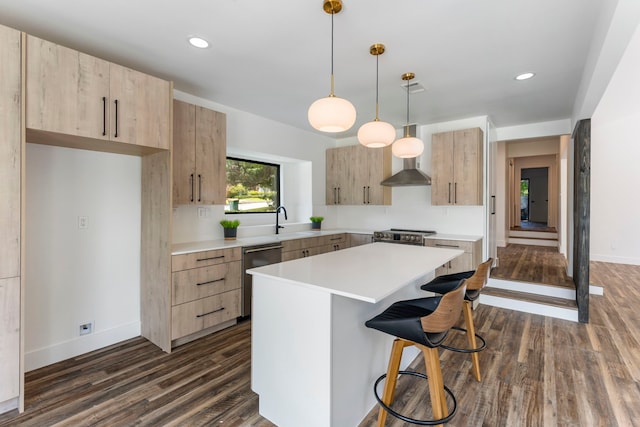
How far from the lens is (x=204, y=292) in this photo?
301cm

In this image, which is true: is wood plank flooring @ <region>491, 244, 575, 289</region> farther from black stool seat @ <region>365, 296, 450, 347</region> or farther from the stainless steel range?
black stool seat @ <region>365, 296, 450, 347</region>

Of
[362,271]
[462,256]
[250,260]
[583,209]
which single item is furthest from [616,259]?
[250,260]

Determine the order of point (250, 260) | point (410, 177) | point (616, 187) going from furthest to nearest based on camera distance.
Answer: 1. point (616, 187)
2. point (410, 177)
3. point (250, 260)

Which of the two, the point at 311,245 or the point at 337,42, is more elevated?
the point at 337,42

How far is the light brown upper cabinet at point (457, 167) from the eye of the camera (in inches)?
159

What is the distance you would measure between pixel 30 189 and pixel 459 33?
3.51m

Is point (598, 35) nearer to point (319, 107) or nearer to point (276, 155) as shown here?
point (319, 107)

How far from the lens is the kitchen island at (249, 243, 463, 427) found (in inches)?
63.9

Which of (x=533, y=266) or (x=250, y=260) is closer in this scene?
(x=250, y=260)

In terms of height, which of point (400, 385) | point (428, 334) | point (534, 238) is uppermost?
point (428, 334)

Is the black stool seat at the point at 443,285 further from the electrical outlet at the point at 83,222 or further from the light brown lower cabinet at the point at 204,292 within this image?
the electrical outlet at the point at 83,222

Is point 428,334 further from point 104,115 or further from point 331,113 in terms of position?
point 104,115

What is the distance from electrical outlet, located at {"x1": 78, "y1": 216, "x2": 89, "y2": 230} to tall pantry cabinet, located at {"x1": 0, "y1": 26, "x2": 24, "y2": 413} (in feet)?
2.67

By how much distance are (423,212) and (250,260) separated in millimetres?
2842
